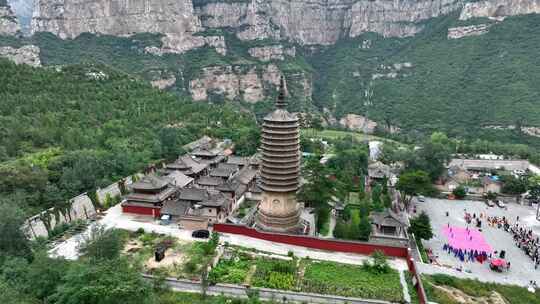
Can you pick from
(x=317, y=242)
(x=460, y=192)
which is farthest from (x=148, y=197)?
(x=460, y=192)

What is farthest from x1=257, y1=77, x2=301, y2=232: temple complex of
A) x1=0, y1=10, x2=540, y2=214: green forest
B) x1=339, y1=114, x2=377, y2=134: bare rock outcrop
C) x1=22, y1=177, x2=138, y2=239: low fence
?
x1=339, y1=114, x2=377, y2=134: bare rock outcrop

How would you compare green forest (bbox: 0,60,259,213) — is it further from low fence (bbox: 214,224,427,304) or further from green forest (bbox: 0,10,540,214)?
low fence (bbox: 214,224,427,304)

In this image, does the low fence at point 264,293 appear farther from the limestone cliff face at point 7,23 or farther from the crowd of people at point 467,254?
the limestone cliff face at point 7,23

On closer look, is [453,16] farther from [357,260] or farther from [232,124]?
[357,260]

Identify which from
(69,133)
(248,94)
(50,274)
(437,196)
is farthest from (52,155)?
(248,94)

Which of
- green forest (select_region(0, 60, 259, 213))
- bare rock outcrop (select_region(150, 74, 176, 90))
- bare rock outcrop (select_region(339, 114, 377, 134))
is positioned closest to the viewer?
green forest (select_region(0, 60, 259, 213))

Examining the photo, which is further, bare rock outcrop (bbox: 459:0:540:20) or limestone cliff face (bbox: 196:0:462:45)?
limestone cliff face (bbox: 196:0:462:45)
